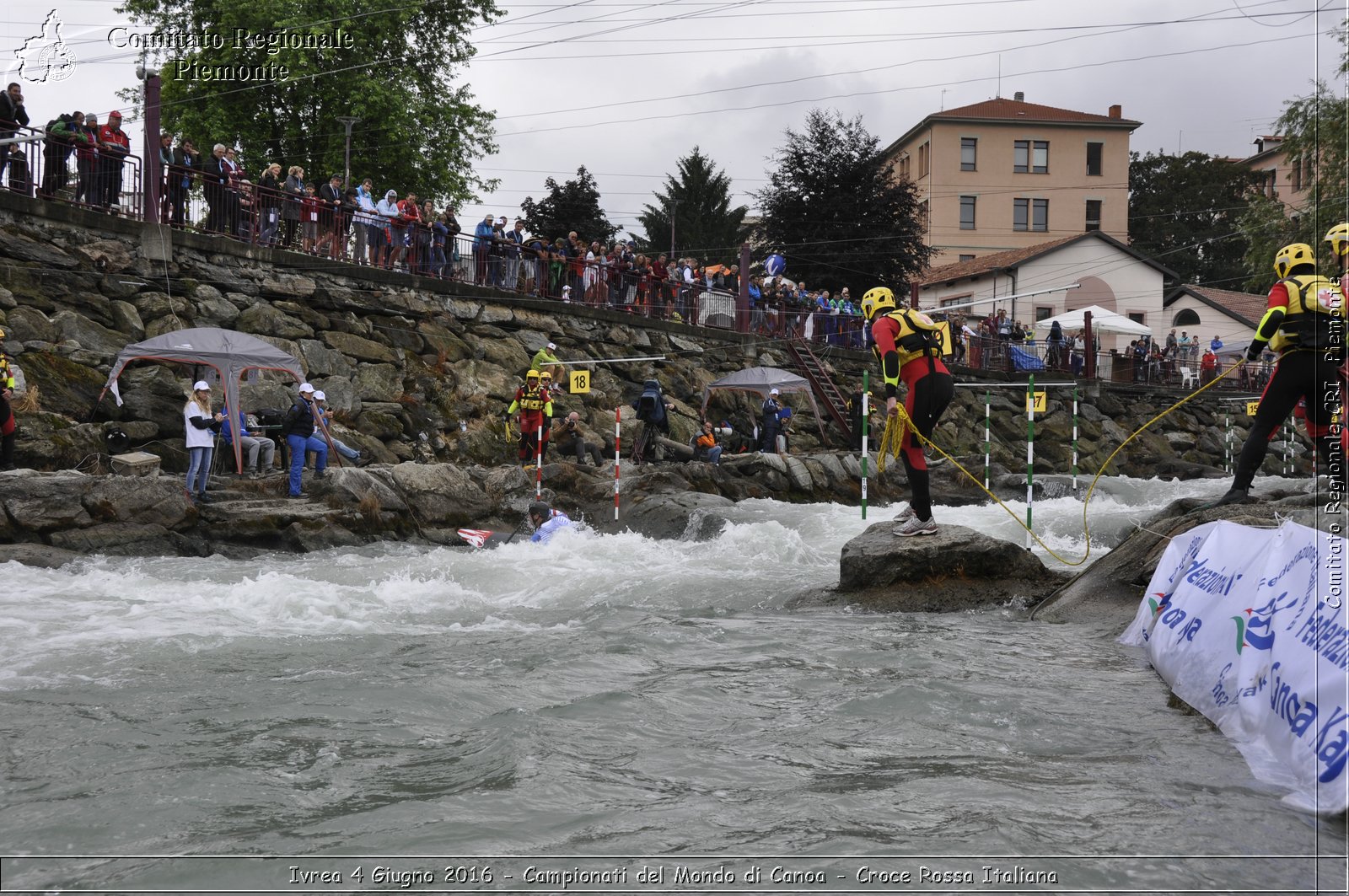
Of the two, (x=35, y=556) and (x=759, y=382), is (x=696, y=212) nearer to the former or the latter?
(x=759, y=382)

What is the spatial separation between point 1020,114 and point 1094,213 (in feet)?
20.6

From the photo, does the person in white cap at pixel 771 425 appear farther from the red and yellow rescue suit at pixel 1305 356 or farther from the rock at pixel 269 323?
the red and yellow rescue suit at pixel 1305 356

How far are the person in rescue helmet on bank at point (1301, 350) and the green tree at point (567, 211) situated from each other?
36.5 m

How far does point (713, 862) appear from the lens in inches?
149

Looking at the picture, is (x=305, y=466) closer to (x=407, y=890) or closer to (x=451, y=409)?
(x=451, y=409)

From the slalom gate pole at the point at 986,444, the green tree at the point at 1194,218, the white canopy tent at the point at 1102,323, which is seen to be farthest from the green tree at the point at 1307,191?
the green tree at the point at 1194,218

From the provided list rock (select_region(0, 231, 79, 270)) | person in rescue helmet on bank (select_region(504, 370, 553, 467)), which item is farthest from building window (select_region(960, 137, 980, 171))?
rock (select_region(0, 231, 79, 270))

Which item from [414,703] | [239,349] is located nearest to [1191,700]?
[414,703]

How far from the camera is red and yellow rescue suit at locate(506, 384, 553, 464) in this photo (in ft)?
62.0

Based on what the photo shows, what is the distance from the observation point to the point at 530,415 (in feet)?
63.0

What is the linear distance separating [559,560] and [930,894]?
941 cm

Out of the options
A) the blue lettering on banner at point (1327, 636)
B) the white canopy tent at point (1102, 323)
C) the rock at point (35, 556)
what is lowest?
the rock at point (35, 556)

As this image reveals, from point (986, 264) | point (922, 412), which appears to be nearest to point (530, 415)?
point (922, 412)

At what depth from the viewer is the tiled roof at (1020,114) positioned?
56.9 metres
